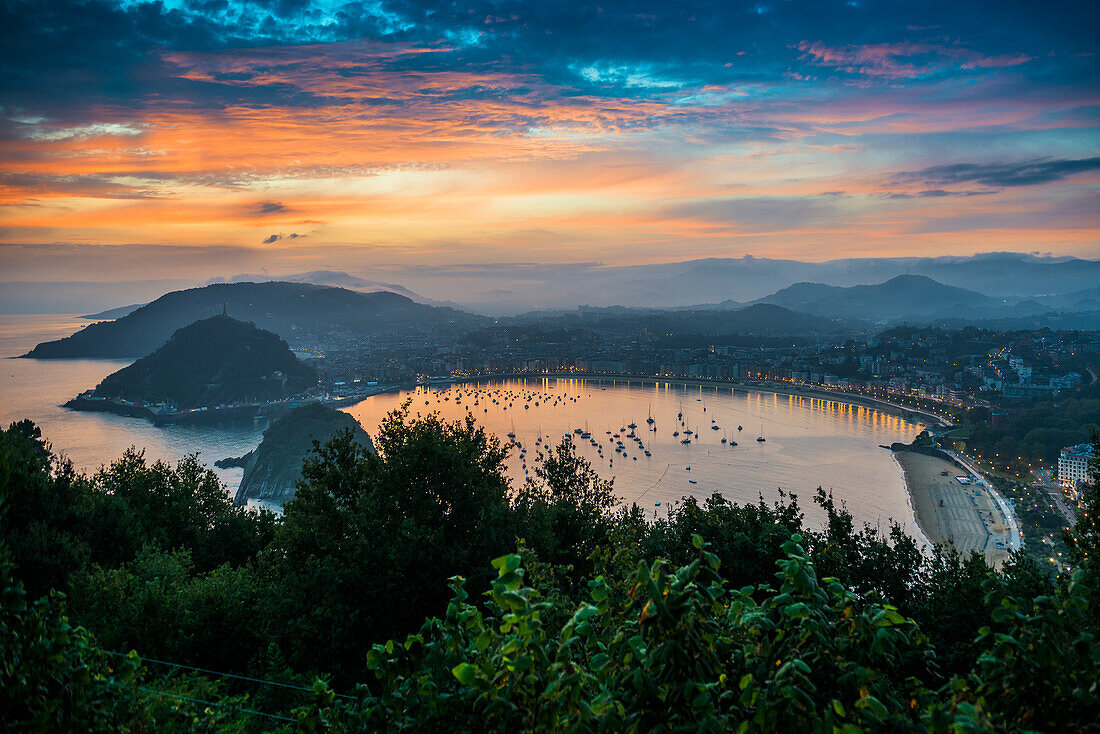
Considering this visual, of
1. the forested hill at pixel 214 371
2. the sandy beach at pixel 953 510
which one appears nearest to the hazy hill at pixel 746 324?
the forested hill at pixel 214 371

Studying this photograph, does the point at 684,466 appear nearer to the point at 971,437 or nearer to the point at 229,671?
the point at 971,437

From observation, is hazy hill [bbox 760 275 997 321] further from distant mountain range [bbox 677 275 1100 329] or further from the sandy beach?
the sandy beach

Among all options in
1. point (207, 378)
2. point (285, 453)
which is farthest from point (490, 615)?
point (207, 378)

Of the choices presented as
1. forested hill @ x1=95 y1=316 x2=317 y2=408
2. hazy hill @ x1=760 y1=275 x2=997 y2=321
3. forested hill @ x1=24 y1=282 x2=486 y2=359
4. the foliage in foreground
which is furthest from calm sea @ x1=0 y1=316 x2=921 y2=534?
hazy hill @ x1=760 y1=275 x2=997 y2=321

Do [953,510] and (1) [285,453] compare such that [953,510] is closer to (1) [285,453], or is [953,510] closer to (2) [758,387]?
(1) [285,453]

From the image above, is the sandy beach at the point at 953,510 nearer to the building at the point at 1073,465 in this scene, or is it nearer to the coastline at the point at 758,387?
the building at the point at 1073,465

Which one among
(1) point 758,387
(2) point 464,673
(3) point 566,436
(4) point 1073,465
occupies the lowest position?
(3) point 566,436
